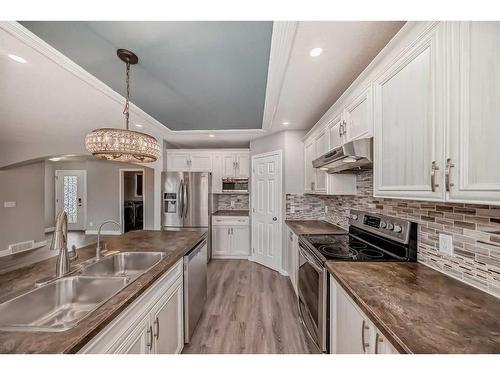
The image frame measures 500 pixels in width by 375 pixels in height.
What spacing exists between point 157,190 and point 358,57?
3898mm

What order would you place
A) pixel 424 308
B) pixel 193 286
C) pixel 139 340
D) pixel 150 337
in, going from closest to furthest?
pixel 424 308 < pixel 139 340 < pixel 150 337 < pixel 193 286

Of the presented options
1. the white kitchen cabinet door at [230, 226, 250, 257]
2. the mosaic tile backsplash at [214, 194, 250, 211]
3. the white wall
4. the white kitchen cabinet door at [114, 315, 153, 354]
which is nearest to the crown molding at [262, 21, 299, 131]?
the white kitchen cabinet door at [114, 315, 153, 354]

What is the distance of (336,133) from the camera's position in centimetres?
212

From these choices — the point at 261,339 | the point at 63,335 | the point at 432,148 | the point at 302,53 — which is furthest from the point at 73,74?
the point at 261,339

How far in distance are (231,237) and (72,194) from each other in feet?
20.5

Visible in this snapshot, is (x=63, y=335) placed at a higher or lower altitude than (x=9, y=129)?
lower

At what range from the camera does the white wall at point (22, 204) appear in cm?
429

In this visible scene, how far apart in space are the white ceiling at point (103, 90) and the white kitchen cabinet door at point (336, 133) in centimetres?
36

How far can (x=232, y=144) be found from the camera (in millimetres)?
4711

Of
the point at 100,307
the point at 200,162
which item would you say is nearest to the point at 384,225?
the point at 100,307

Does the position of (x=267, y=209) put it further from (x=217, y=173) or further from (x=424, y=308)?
(x=424, y=308)

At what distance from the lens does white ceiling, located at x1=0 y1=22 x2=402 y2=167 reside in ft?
4.67

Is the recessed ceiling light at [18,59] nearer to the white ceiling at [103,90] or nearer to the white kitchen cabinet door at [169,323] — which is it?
the white ceiling at [103,90]
